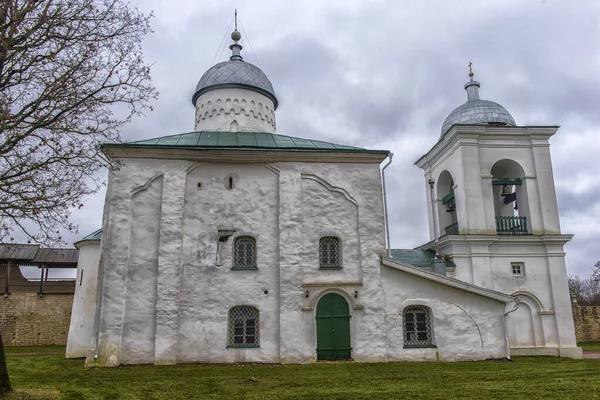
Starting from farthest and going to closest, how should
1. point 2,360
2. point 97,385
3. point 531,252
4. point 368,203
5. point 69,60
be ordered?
point 531,252
point 368,203
point 97,385
point 69,60
point 2,360

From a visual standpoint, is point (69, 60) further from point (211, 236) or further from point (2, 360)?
point (211, 236)

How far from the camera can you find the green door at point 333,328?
45.8ft

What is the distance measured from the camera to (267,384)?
32.8 feet

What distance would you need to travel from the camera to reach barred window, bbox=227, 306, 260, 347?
549 inches

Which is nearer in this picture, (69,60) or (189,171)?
(69,60)

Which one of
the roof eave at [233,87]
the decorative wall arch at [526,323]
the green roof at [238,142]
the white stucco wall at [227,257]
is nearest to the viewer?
the white stucco wall at [227,257]

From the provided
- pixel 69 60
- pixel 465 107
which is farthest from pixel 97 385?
pixel 465 107

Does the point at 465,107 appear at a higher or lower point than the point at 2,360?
higher

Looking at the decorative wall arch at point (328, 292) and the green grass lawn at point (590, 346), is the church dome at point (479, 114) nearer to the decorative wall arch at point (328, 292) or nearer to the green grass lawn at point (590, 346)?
the decorative wall arch at point (328, 292)

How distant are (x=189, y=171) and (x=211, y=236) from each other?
6.78 feet

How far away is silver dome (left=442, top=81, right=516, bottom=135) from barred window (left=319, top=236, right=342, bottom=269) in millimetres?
8867

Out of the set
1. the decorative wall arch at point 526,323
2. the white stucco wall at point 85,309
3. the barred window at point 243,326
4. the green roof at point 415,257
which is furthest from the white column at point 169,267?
the decorative wall arch at point 526,323

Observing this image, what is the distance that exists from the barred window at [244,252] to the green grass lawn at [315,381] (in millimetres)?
2881

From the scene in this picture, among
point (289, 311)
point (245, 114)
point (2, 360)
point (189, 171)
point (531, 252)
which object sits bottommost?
point (2, 360)
